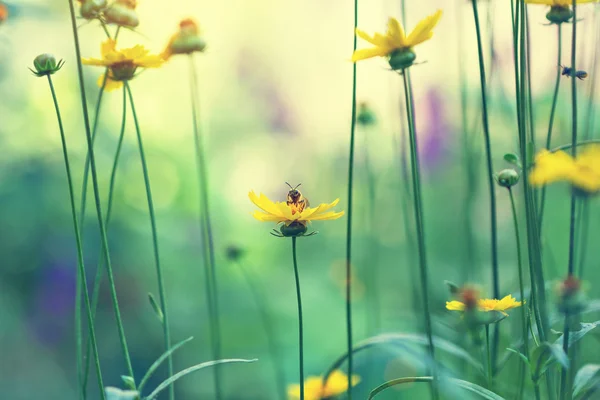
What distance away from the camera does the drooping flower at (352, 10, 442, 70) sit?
499mm

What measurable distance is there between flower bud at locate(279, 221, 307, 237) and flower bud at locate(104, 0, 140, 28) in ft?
0.80

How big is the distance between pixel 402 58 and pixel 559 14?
152mm

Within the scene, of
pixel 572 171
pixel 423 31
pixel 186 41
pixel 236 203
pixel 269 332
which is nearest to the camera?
pixel 572 171

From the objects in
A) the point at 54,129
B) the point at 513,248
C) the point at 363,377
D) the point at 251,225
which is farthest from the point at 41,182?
the point at 513,248

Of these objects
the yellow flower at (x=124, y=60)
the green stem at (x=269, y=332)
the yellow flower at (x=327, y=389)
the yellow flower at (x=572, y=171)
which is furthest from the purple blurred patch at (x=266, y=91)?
the yellow flower at (x=572, y=171)

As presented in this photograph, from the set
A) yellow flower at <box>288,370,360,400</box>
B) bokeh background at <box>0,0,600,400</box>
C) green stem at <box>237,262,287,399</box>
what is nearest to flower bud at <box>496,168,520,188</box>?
yellow flower at <box>288,370,360,400</box>

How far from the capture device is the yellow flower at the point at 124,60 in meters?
0.59

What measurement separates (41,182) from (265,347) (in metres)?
0.66

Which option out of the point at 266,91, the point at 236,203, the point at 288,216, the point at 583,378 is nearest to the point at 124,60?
the point at 288,216

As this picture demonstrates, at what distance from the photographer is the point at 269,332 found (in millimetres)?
1098

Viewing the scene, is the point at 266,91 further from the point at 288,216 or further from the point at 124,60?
the point at 288,216

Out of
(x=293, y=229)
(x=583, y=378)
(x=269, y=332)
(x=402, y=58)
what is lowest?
(x=269, y=332)

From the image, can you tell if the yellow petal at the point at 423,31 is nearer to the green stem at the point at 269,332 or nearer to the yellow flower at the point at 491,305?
the yellow flower at the point at 491,305

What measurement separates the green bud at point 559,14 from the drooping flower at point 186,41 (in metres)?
0.34
